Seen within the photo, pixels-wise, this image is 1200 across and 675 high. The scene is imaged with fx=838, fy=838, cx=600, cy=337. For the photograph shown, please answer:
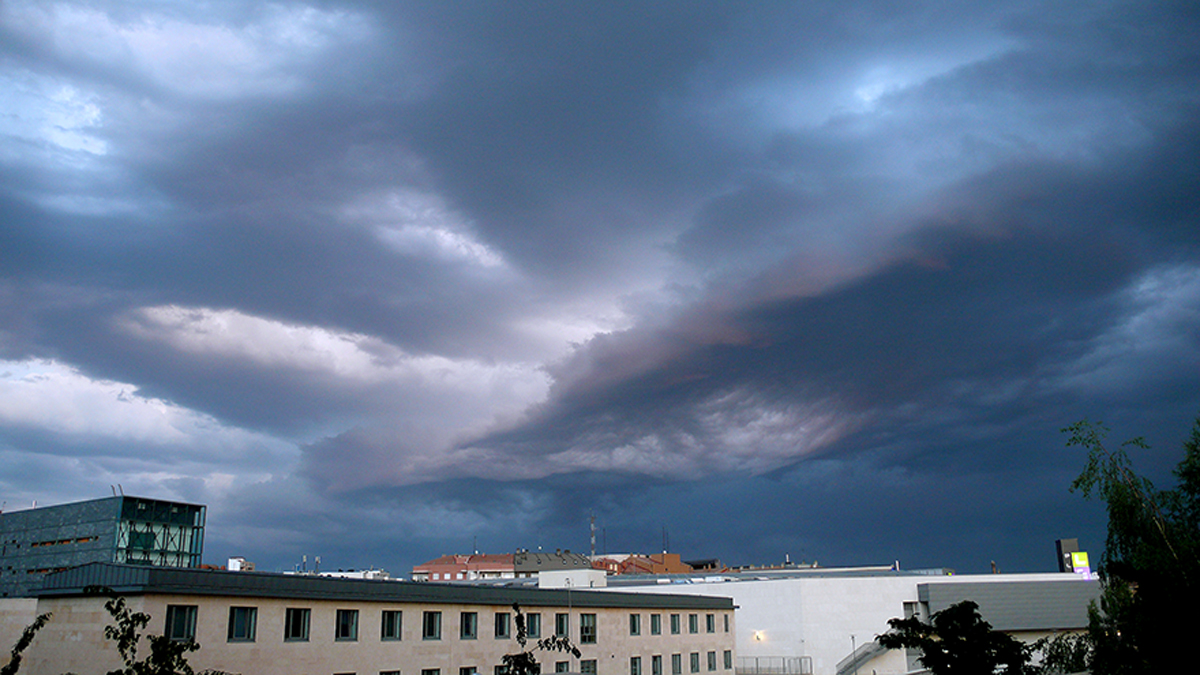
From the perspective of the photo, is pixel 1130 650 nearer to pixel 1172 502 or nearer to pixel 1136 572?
pixel 1136 572

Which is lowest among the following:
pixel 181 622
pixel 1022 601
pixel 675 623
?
pixel 675 623

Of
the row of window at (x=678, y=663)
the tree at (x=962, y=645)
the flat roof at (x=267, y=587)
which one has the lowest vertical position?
the row of window at (x=678, y=663)

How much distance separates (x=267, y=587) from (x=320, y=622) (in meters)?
3.74

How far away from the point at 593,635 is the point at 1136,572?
116 feet

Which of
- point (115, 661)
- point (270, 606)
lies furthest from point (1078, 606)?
point (115, 661)

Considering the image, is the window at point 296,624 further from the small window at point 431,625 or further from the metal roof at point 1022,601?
the metal roof at point 1022,601

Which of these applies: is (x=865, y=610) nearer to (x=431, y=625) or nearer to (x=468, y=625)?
(x=468, y=625)

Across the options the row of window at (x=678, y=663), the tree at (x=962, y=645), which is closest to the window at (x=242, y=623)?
the tree at (x=962, y=645)

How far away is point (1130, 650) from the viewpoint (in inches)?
1779

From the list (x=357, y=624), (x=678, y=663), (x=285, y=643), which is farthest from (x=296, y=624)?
(x=678, y=663)

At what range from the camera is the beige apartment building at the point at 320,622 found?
123ft

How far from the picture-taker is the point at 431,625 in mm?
49719

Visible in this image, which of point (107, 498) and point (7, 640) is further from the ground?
point (107, 498)

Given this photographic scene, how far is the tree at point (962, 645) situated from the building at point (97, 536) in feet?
278
